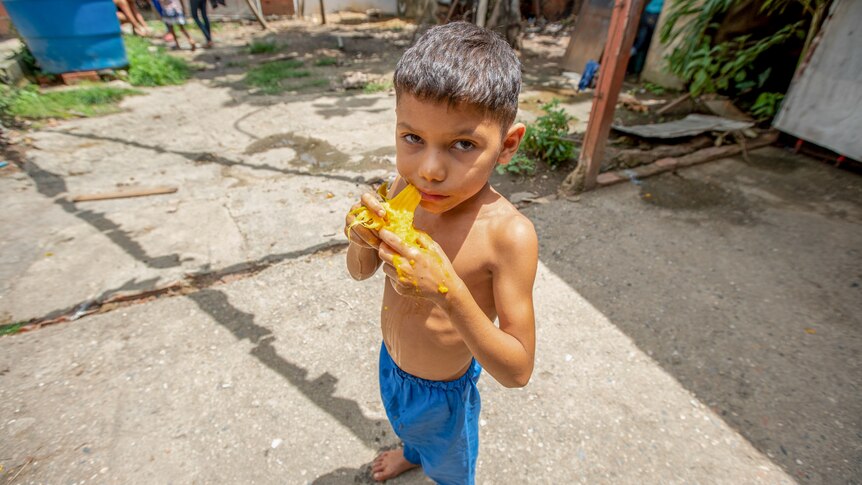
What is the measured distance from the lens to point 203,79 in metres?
7.80

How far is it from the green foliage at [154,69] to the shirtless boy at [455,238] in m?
7.89

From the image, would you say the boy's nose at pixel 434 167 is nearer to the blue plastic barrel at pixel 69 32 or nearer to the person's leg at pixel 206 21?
the blue plastic barrel at pixel 69 32

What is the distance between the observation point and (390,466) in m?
1.82

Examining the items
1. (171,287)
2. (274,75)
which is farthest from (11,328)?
(274,75)

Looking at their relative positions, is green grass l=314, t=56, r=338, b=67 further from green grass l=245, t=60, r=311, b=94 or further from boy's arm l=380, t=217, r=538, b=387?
boy's arm l=380, t=217, r=538, b=387

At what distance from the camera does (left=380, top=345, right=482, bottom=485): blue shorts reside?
137 centimetres

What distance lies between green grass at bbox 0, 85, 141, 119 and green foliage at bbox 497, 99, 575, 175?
18.5 feet

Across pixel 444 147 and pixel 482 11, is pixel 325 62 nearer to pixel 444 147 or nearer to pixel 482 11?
pixel 482 11

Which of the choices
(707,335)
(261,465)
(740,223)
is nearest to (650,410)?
(707,335)

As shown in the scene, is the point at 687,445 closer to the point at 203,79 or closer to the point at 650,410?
the point at 650,410

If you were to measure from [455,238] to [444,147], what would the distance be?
11.6 inches

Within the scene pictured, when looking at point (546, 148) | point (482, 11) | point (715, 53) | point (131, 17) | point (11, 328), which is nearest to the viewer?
point (11, 328)

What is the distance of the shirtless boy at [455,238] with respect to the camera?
0.94m

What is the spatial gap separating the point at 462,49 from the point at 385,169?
358cm
